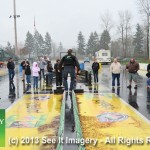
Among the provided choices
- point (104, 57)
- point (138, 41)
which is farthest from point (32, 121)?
point (138, 41)

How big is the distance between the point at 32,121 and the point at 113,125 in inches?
94.4

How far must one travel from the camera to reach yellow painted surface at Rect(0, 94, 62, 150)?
7.74 metres

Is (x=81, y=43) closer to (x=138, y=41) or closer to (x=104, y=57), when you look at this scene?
(x=138, y=41)

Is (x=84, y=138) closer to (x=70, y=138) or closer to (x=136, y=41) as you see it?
(x=70, y=138)

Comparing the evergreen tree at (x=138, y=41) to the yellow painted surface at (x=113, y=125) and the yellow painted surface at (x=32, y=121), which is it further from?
the yellow painted surface at (x=113, y=125)

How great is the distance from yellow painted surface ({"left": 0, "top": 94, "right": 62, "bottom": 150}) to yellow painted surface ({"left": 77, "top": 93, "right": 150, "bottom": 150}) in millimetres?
884

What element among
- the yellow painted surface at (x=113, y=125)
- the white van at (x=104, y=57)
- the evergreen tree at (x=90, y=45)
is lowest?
the yellow painted surface at (x=113, y=125)

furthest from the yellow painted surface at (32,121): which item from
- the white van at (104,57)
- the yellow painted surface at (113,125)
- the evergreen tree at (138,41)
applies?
the evergreen tree at (138,41)

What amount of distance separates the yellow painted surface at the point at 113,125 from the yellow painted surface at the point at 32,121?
884 millimetres

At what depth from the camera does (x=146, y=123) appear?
942 centimetres

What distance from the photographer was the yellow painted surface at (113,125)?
7.28m

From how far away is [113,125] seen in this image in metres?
9.11

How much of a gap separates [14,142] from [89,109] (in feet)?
15.0

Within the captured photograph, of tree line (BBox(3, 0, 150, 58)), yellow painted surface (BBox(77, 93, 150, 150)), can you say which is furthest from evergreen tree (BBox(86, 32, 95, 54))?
yellow painted surface (BBox(77, 93, 150, 150))
